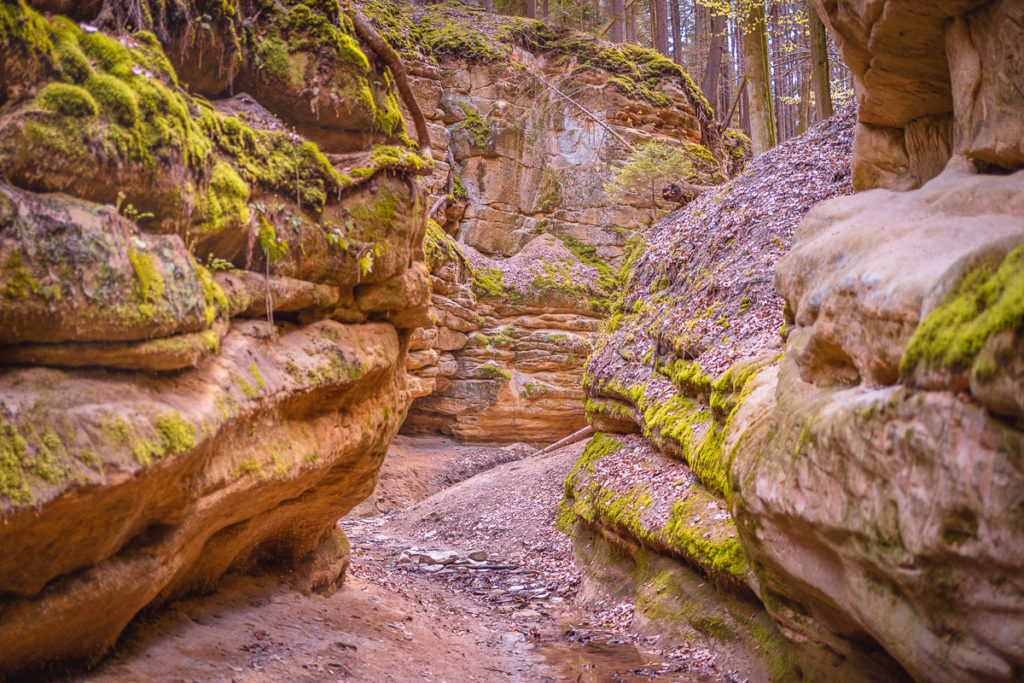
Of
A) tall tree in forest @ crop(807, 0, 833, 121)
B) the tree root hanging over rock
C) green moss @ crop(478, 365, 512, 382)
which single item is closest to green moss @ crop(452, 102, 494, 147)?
green moss @ crop(478, 365, 512, 382)

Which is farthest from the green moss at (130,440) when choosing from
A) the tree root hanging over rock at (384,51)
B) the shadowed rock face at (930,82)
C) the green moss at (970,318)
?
the shadowed rock face at (930,82)

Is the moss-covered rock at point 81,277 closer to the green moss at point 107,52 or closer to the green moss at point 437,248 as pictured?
the green moss at point 107,52

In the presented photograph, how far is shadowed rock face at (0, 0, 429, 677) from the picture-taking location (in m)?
4.57

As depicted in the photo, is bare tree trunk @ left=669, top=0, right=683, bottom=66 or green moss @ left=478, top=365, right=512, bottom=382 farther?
bare tree trunk @ left=669, top=0, right=683, bottom=66

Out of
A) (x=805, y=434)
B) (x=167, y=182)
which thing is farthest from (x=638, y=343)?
(x=167, y=182)

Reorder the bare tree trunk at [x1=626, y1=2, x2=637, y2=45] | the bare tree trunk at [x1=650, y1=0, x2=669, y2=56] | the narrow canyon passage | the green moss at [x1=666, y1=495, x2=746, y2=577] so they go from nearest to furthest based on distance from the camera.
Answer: the narrow canyon passage → the green moss at [x1=666, y1=495, x2=746, y2=577] → the bare tree trunk at [x1=650, y1=0, x2=669, y2=56] → the bare tree trunk at [x1=626, y1=2, x2=637, y2=45]

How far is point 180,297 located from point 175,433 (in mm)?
1036

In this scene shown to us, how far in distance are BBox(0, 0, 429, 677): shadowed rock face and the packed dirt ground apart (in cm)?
48

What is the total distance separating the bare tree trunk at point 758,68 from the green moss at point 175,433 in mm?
15959

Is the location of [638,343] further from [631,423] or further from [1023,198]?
[1023,198]

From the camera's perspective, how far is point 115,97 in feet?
17.1

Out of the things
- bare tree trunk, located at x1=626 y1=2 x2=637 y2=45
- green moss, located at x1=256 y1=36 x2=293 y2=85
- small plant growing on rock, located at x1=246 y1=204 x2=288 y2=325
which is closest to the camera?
small plant growing on rock, located at x1=246 y1=204 x2=288 y2=325

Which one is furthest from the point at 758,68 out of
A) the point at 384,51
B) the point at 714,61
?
the point at 384,51

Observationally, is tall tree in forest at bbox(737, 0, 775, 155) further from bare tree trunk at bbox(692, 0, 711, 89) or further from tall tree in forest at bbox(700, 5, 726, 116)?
bare tree trunk at bbox(692, 0, 711, 89)
